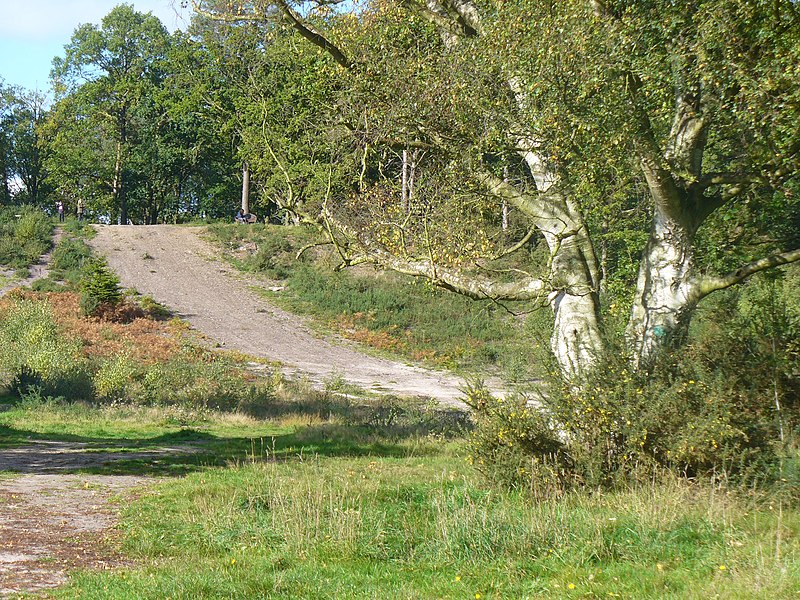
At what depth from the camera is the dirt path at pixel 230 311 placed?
3341 centimetres

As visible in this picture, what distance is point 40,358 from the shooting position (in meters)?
24.8

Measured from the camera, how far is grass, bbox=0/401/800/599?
6.39 meters

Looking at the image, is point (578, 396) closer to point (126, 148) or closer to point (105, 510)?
point (105, 510)

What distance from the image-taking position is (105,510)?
32.9 feet

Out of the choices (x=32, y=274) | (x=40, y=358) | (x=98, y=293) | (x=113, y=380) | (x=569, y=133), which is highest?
(x=32, y=274)

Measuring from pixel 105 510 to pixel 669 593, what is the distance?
6.78m

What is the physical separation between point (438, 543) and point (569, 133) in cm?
549

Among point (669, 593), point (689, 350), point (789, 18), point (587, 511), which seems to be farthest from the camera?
point (689, 350)

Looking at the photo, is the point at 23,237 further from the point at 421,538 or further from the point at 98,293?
the point at 421,538

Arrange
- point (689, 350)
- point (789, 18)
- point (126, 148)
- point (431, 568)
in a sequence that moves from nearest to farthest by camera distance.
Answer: point (431, 568) → point (789, 18) → point (689, 350) → point (126, 148)

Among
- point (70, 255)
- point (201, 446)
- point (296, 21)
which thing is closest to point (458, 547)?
point (296, 21)

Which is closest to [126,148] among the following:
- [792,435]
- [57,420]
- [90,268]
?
[90,268]

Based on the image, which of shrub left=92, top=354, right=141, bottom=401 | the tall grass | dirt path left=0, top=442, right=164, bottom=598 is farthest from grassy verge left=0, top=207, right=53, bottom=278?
the tall grass

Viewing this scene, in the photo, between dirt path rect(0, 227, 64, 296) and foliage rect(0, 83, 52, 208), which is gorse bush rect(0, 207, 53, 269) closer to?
dirt path rect(0, 227, 64, 296)
